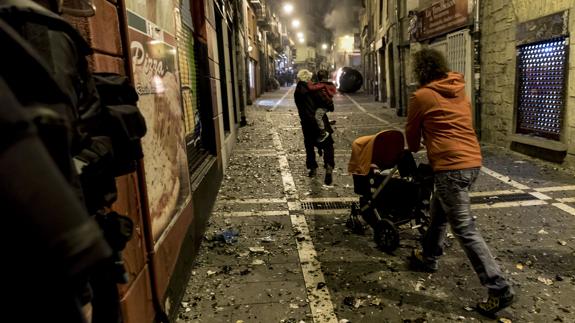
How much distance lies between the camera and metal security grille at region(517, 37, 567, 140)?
7848 mm

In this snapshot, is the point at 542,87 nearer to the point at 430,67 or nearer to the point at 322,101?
the point at 322,101

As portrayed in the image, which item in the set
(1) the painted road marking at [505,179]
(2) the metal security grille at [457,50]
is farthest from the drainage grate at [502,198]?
(2) the metal security grille at [457,50]

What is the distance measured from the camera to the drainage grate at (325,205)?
6248 mm

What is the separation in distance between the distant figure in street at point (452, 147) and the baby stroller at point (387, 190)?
37.3 inches

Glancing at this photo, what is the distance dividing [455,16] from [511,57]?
2.96 m

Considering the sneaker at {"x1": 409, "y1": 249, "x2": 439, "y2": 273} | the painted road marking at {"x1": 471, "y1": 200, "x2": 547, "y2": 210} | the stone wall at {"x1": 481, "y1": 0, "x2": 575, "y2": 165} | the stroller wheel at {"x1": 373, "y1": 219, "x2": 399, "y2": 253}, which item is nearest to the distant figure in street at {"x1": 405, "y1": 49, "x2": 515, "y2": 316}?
the sneaker at {"x1": 409, "y1": 249, "x2": 439, "y2": 273}

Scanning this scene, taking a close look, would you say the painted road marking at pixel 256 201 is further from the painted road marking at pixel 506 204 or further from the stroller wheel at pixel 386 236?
the painted road marking at pixel 506 204

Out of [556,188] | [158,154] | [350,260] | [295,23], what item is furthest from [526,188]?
[295,23]

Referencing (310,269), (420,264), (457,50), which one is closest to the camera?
(420,264)

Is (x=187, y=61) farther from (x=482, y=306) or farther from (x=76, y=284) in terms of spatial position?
(x=76, y=284)

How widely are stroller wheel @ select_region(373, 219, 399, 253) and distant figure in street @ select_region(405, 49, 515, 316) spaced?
3.08 feet

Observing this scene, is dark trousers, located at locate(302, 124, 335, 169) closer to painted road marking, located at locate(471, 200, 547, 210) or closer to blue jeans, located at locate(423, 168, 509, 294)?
painted road marking, located at locate(471, 200, 547, 210)

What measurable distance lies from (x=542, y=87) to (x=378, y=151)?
5.28m

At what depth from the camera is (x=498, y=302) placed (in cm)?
337
